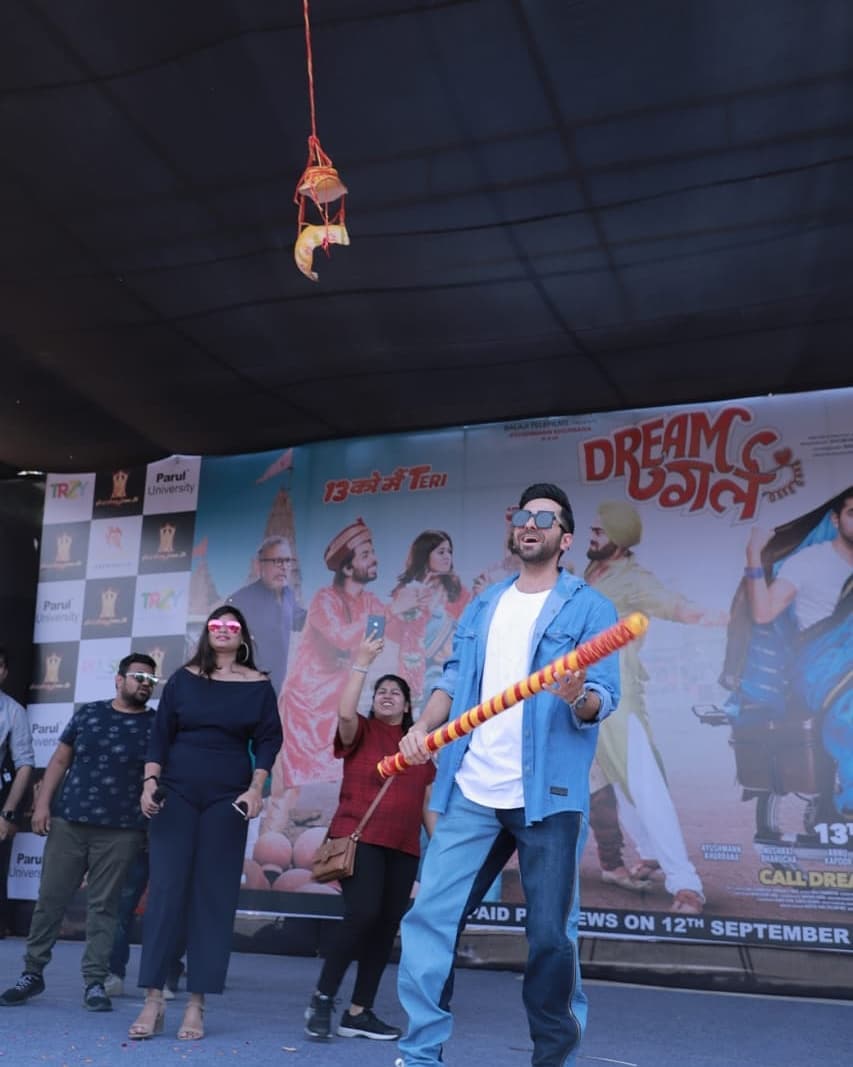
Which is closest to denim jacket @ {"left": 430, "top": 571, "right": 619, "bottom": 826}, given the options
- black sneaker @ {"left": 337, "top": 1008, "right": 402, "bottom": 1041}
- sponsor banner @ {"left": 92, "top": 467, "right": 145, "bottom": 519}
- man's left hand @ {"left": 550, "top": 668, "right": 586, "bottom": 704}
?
man's left hand @ {"left": 550, "top": 668, "right": 586, "bottom": 704}

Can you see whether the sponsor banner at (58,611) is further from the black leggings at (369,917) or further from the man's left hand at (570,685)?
the man's left hand at (570,685)

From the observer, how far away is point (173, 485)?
7.36m

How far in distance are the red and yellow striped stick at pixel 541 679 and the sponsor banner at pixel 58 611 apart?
17.3ft

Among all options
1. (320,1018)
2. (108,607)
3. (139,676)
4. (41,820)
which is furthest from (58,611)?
(320,1018)

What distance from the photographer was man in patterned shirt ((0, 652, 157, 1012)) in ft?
14.7

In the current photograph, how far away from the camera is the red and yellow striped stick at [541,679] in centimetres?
212

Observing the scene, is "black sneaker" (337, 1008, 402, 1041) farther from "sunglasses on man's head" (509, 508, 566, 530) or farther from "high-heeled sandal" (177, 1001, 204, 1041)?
"sunglasses on man's head" (509, 508, 566, 530)

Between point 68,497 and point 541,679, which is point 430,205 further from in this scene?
point 68,497

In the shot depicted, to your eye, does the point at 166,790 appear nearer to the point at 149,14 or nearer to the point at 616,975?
the point at 149,14

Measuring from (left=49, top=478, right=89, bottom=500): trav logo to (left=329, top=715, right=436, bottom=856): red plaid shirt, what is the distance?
12.6ft

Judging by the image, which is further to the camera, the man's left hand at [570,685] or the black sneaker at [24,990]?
the black sneaker at [24,990]

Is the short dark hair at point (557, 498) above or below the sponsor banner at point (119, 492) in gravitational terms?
below

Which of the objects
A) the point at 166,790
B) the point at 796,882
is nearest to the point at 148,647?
the point at 166,790

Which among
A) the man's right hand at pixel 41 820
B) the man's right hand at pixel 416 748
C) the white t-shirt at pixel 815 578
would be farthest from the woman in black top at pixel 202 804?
the white t-shirt at pixel 815 578
